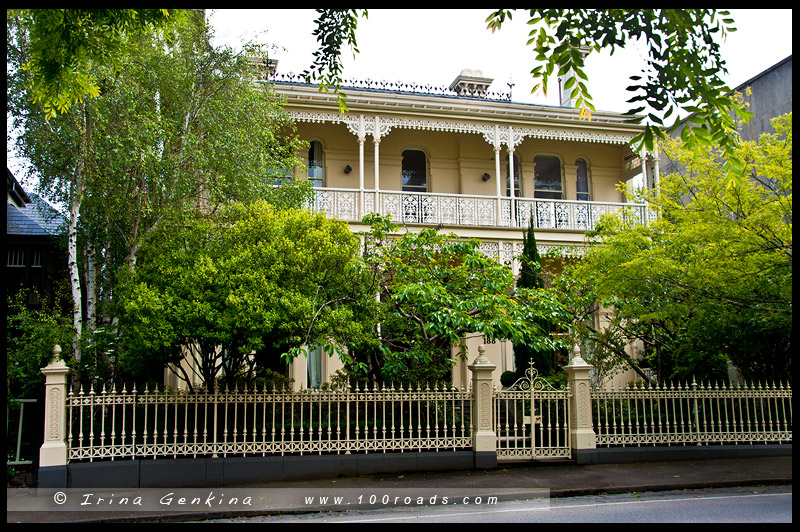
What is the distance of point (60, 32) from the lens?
6152 millimetres

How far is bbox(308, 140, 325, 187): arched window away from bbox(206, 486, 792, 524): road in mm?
11459

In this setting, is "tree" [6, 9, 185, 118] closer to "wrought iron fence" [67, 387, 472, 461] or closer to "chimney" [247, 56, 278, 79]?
"wrought iron fence" [67, 387, 472, 461]

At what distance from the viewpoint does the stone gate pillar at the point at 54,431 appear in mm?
9414

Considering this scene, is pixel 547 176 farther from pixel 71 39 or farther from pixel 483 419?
pixel 71 39

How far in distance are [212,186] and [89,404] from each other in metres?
4.35

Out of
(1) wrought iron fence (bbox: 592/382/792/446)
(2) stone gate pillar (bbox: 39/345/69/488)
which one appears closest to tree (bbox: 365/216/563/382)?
(1) wrought iron fence (bbox: 592/382/792/446)

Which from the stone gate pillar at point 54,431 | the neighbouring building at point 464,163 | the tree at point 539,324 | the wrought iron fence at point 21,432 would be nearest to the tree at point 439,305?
the tree at point 539,324

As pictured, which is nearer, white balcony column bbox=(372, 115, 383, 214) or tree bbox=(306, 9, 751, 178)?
tree bbox=(306, 9, 751, 178)

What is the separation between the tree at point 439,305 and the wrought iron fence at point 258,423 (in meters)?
0.68

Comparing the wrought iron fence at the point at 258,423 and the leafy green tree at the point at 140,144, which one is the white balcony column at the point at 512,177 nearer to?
the leafy green tree at the point at 140,144

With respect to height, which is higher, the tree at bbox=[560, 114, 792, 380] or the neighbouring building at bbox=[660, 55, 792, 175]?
the neighbouring building at bbox=[660, 55, 792, 175]

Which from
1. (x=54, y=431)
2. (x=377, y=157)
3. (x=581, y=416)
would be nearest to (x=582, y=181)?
(x=377, y=157)

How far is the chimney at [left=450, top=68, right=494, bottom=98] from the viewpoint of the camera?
2138 centimetres
